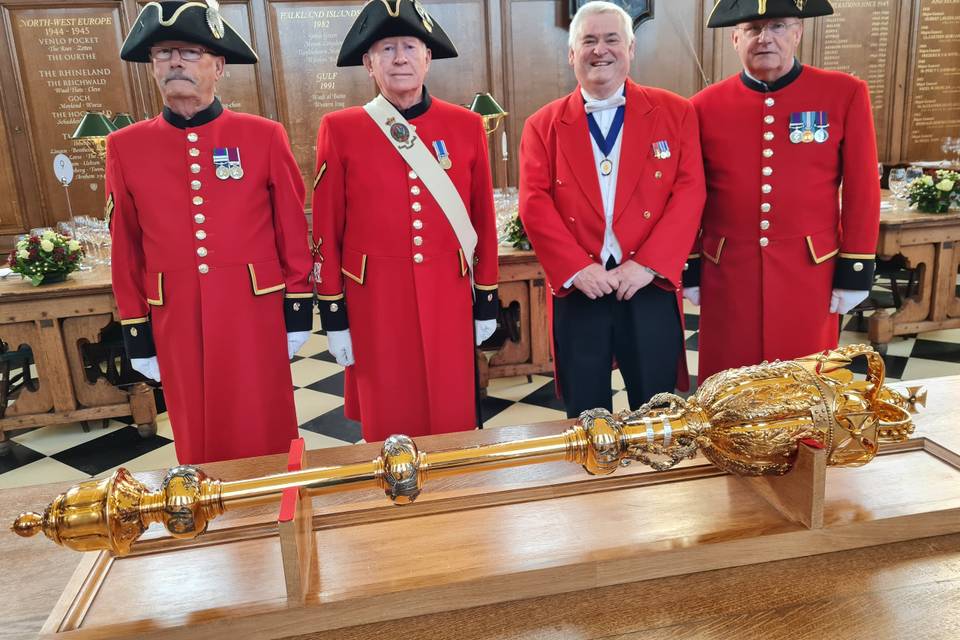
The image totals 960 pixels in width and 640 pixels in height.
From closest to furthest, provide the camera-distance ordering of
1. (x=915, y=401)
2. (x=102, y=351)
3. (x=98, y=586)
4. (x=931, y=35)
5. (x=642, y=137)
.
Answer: (x=98, y=586) < (x=915, y=401) < (x=642, y=137) < (x=102, y=351) < (x=931, y=35)

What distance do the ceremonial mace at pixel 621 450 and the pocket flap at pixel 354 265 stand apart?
118cm

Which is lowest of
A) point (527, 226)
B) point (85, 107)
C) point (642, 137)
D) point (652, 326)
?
point (652, 326)

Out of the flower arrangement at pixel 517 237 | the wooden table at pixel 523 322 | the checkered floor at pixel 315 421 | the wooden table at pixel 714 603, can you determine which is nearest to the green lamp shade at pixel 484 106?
the flower arrangement at pixel 517 237

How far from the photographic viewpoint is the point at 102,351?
10.9ft

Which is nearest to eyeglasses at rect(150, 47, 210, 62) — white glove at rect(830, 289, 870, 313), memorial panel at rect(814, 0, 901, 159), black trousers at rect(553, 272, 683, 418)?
black trousers at rect(553, 272, 683, 418)

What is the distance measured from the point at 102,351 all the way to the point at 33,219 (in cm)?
291

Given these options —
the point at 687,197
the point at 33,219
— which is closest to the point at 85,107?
the point at 33,219

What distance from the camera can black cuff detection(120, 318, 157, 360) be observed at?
196 cm

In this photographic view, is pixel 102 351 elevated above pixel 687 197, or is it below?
below

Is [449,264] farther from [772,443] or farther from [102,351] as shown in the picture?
[102,351]

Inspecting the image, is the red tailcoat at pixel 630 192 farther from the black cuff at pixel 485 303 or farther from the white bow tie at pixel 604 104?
the black cuff at pixel 485 303

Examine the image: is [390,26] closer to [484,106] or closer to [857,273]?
[857,273]

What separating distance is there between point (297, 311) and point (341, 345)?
0.57 ft

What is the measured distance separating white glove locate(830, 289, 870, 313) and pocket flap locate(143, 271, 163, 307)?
191 centimetres
